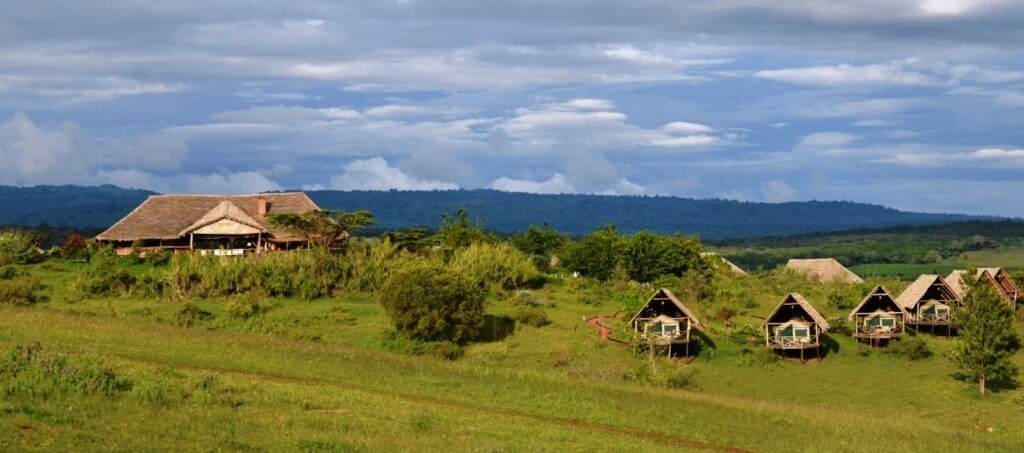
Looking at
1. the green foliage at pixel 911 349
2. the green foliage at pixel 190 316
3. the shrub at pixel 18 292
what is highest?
the shrub at pixel 18 292

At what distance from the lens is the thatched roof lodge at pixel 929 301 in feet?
192

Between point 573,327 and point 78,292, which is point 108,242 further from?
point 573,327

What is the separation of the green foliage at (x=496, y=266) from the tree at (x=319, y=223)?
5.81 meters

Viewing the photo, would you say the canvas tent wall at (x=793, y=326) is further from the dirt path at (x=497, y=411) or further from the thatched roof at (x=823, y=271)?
the thatched roof at (x=823, y=271)

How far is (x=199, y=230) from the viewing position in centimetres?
6397

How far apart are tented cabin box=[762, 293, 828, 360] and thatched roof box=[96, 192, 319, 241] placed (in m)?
27.9

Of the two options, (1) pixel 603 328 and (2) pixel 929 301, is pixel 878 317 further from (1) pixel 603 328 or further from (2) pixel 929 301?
(1) pixel 603 328

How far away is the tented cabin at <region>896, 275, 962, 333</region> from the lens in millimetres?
58469

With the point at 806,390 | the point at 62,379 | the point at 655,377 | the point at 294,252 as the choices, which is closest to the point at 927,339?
the point at 806,390

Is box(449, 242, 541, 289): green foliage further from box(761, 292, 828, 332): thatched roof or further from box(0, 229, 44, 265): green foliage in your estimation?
box(0, 229, 44, 265): green foliage

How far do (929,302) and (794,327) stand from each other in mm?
12421

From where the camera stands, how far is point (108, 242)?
211 feet

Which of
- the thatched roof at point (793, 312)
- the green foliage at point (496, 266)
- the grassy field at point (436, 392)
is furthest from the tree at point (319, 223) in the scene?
the thatched roof at point (793, 312)

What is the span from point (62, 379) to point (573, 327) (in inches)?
1171
